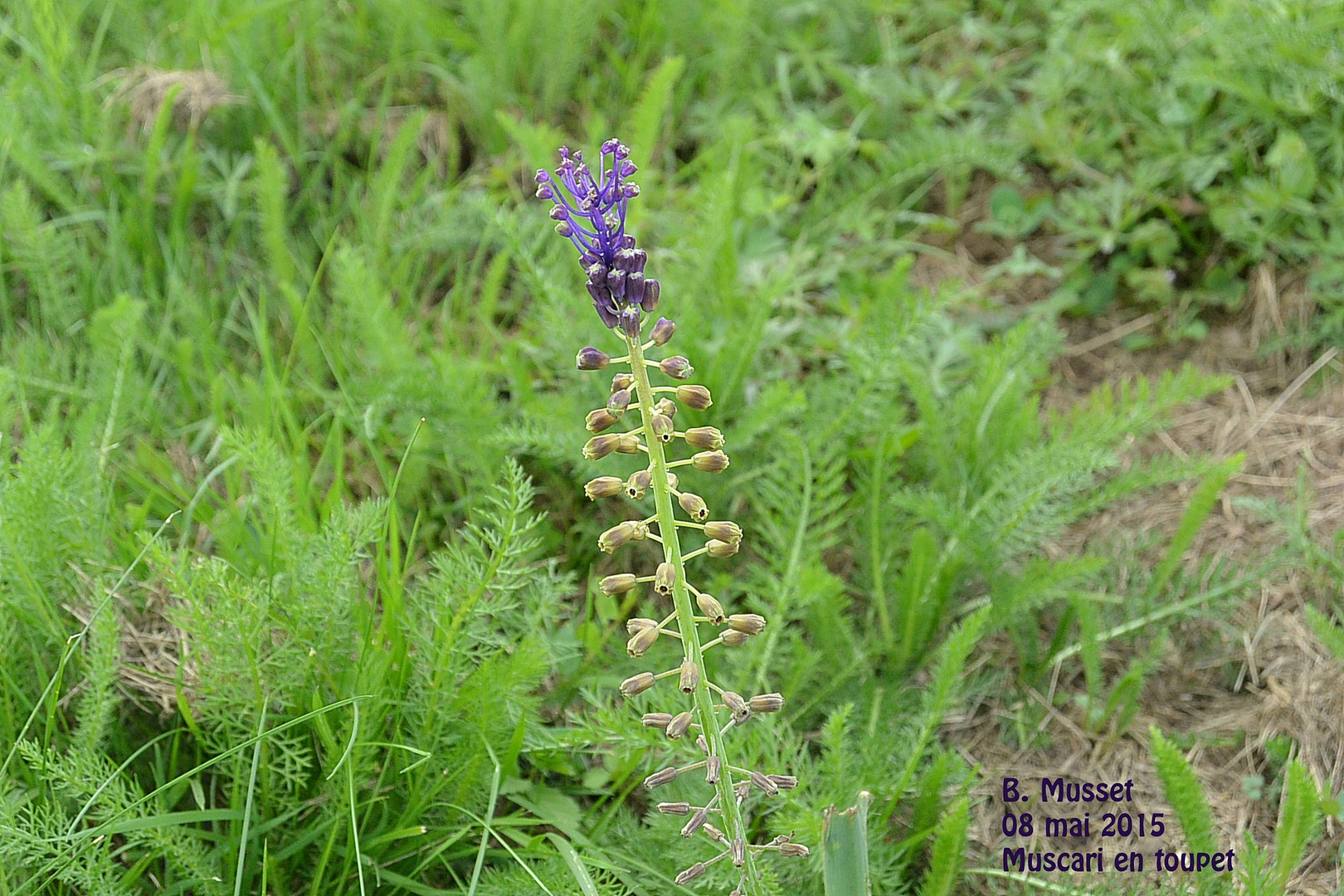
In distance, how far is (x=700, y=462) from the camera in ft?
5.18

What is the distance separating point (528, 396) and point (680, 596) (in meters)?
1.28

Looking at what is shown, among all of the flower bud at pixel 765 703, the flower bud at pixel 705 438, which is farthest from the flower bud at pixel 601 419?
the flower bud at pixel 765 703

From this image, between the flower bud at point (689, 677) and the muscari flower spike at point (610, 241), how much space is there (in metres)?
0.45

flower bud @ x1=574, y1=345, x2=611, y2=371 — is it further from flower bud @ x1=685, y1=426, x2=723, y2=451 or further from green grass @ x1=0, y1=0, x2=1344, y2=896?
green grass @ x1=0, y1=0, x2=1344, y2=896

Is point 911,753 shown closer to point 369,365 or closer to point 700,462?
point 700,462

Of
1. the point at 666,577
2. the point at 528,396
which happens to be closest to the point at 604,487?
the point at 666,577

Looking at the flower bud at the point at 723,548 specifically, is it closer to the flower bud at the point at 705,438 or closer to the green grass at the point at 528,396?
the flower bud at the point at 705,438

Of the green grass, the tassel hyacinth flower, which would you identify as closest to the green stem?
the tassel hyacinth flower

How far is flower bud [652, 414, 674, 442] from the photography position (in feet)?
4.82

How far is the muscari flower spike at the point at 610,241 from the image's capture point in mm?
1434

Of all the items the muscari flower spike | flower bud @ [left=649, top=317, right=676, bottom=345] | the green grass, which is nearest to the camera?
the muscari flower spike

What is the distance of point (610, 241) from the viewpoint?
4.72 feet

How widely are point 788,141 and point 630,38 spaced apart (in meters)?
0.88

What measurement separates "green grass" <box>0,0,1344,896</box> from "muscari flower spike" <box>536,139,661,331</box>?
58cm
